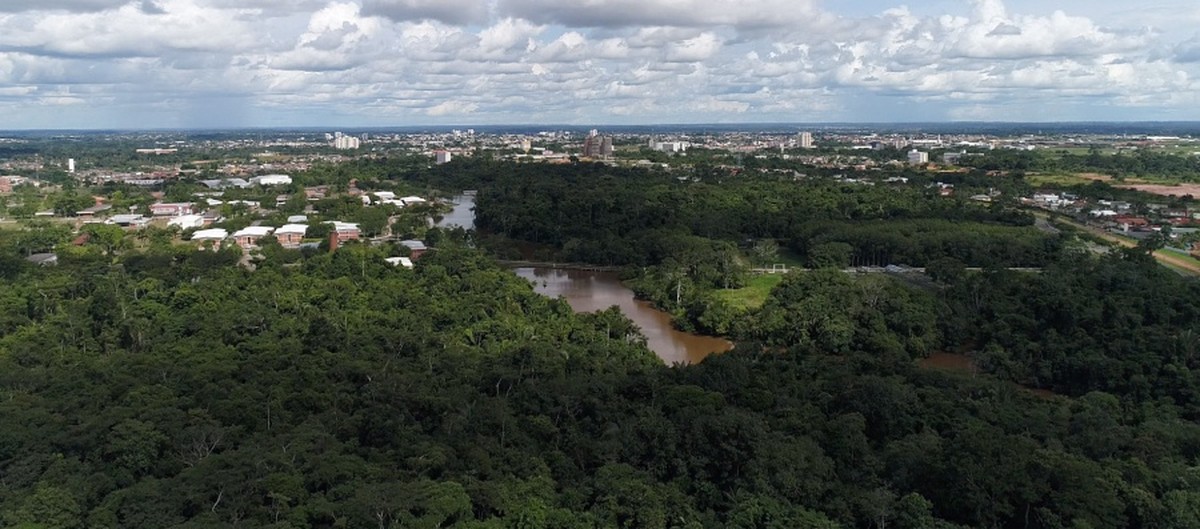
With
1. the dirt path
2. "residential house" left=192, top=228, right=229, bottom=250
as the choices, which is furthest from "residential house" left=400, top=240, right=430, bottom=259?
the dirt path

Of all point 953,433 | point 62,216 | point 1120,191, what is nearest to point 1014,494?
point 953,433

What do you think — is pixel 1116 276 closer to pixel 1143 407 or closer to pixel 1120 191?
pixel 1143 407

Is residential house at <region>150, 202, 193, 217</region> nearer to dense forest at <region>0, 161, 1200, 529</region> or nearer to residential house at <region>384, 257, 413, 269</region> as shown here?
dense forest at <region>0, 161, 1200, 529</region>

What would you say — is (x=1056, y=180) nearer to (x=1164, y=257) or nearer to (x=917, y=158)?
(x=917, y=158)

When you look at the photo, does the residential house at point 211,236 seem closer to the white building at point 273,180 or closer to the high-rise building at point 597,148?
the white building at point 273,180

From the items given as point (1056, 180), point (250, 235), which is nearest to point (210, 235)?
point (250, 235)
